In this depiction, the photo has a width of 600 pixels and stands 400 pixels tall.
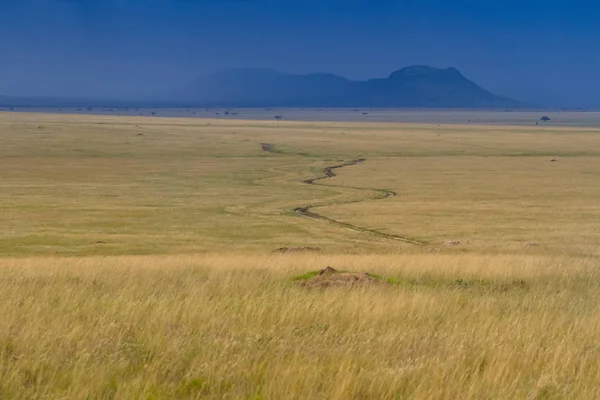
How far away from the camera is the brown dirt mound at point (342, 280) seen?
12773 millimetres

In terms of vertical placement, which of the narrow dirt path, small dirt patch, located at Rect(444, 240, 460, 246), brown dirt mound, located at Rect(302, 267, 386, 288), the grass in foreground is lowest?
the narrow dirt path

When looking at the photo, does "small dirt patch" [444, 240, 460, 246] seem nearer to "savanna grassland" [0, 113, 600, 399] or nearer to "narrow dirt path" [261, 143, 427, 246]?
"savanna grassland" [0, 113, 600, 399]

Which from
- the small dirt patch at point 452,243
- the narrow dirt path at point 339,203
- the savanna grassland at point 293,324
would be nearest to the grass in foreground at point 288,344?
the savanna grassland at point 293,324

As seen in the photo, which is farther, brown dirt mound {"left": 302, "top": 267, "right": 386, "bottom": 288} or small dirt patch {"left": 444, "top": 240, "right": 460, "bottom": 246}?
small dirt patch {"left": 444, "top": 240, "right": 460, "bottom": 246}

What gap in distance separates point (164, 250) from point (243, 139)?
111210 mm

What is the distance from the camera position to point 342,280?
1314 centimetres

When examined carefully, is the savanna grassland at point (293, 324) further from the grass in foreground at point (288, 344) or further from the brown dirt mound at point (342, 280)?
the brown dirt mound at point (342, 280)

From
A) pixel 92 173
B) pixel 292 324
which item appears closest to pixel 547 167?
pixel 92 173

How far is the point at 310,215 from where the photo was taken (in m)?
55.3

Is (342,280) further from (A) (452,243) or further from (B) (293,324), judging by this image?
(A) (452,243)

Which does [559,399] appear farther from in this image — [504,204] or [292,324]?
[504,204]

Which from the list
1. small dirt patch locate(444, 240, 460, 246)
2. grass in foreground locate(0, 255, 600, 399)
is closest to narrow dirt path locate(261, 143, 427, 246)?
small dirt patch locate(444, 240, 460, 246)

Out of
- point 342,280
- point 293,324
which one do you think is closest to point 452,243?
point 342,280

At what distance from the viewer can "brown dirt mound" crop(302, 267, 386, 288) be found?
12773mm
